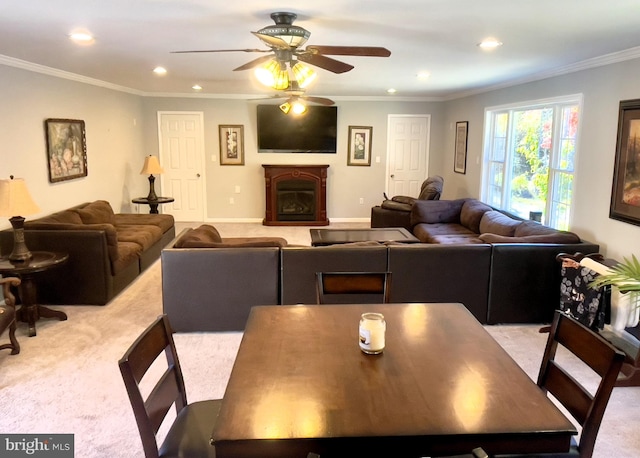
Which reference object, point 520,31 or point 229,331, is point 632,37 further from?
point 229,331

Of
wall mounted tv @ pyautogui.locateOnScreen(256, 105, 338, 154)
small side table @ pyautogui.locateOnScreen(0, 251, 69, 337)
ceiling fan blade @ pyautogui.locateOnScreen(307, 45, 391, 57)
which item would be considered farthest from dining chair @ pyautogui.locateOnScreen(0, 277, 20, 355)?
wall mounted tv @ pyautogui.locateOnScreen(256, 105, 338, 154)

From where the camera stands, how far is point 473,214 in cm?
664

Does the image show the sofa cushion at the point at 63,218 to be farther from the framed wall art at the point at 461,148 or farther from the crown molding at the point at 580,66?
the framed wall art at the point at 461,148

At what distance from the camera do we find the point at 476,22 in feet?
10.3

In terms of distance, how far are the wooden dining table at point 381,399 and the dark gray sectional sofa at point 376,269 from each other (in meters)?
1.89

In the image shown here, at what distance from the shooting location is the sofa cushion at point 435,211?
709 cm

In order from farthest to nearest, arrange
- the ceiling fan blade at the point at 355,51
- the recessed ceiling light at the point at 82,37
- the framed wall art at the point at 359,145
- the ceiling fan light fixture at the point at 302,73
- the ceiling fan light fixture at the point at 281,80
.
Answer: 1. the framed wall art at the point at 359,145
2. the recessed ceiling light at the point at 82,37
3. the ceiling fan light fixture at the point at 302,73
4. the ceiling fan light fixture at the point at 281,80
5. the ceiling fan blade at the point at 355,51

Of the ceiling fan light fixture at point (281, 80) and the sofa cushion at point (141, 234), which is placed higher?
the ceiling fan light fixture at point (281, 80)

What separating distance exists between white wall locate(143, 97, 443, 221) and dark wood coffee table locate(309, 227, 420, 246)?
11.8 ft

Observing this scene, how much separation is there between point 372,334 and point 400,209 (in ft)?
18.9

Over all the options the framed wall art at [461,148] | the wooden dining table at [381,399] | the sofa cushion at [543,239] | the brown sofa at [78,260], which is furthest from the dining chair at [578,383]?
the framed wall art at [461,148]

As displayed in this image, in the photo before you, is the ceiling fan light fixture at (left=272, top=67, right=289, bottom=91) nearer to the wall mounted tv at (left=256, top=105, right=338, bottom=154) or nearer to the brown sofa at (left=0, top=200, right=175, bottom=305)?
the brown sofa at (left=0, top=200, right=175, bottom=305)

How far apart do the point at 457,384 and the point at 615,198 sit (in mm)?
3454

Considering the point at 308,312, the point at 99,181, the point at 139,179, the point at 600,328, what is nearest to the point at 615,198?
the point at 600,328
